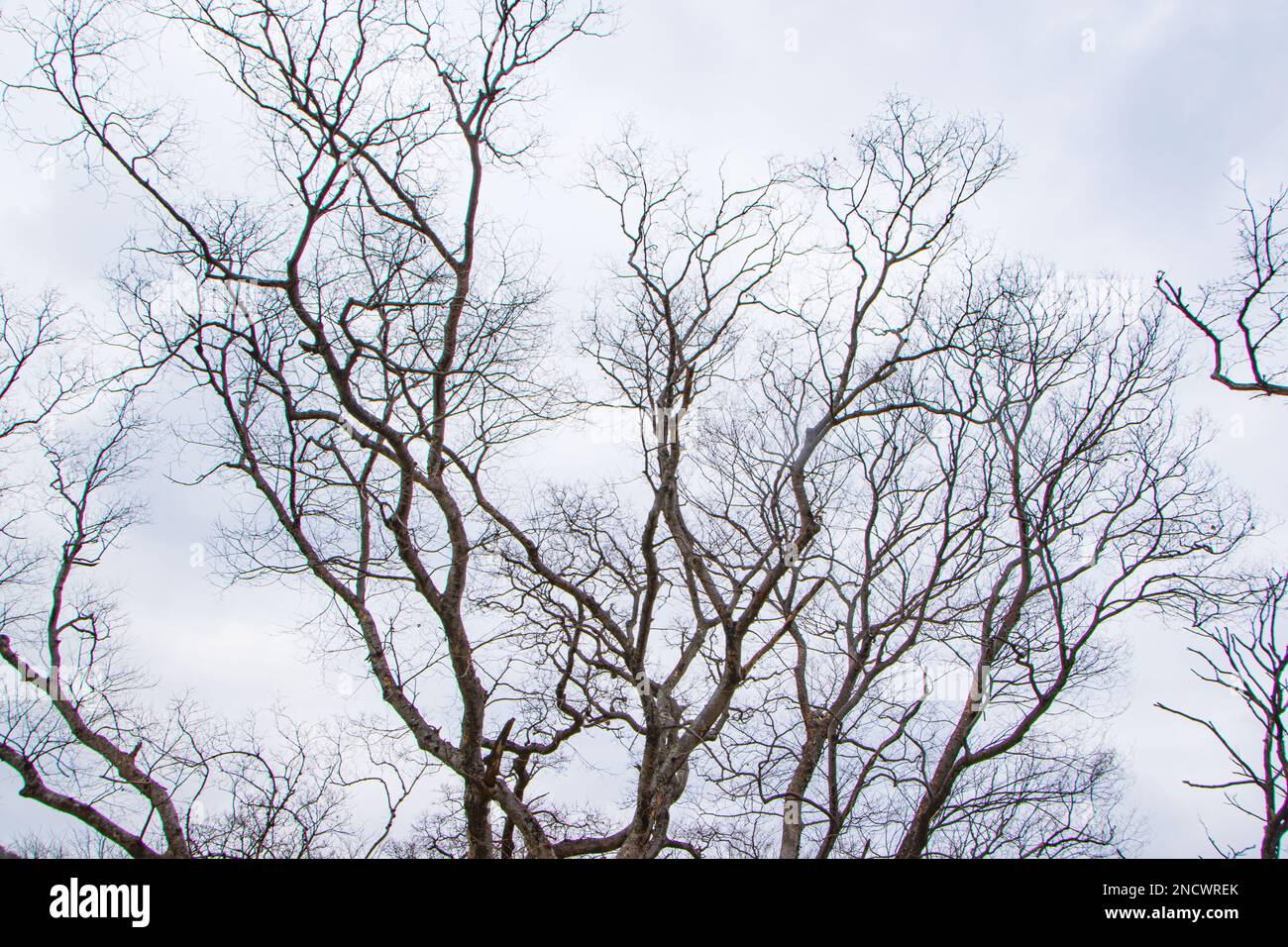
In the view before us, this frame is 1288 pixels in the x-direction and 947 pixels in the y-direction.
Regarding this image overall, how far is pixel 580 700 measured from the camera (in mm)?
11680

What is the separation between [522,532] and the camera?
1073cm

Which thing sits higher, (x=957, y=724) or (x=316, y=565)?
(x=316, y=565)
